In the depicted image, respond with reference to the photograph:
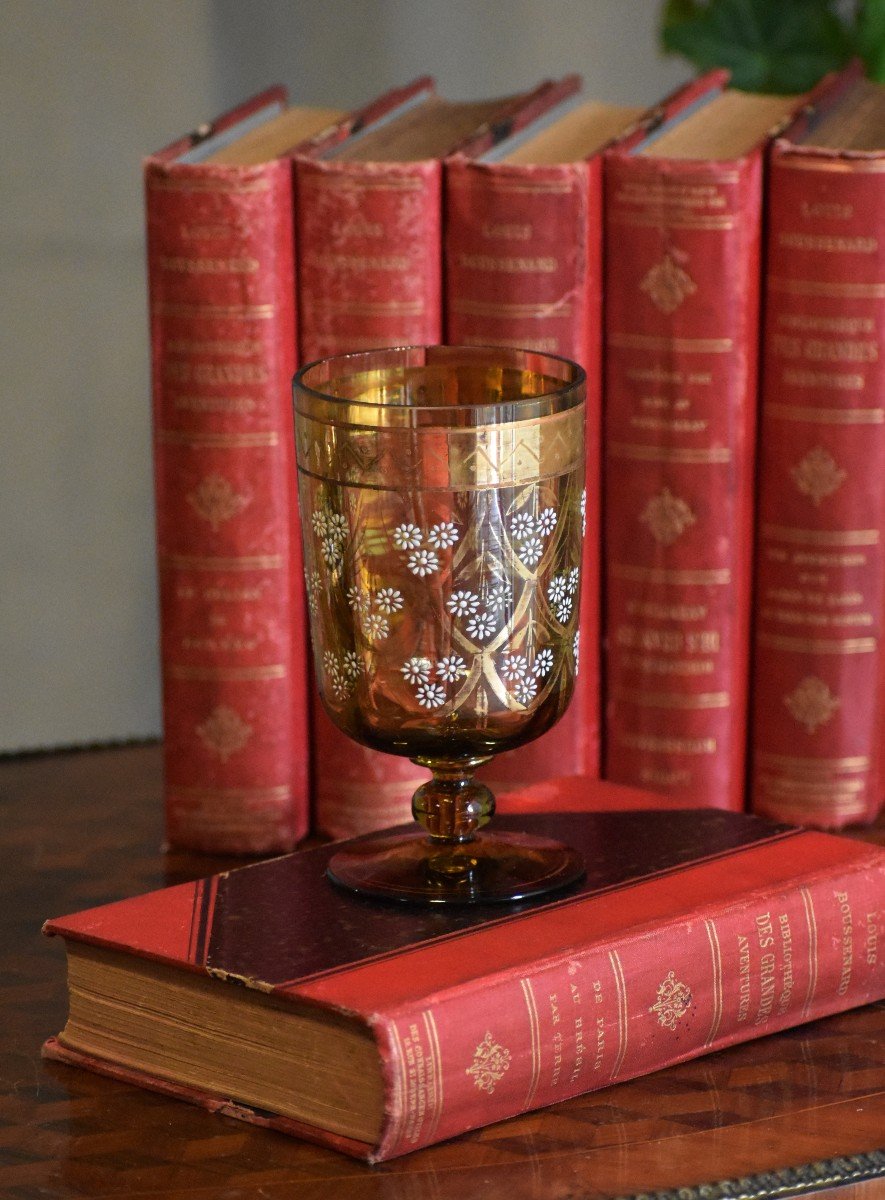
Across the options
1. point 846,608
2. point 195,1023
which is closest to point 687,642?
point 846,608

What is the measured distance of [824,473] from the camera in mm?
1092

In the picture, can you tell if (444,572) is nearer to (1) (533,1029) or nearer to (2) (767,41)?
(1) (533,1029)

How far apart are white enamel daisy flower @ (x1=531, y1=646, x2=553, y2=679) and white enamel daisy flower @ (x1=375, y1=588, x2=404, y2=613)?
63mm

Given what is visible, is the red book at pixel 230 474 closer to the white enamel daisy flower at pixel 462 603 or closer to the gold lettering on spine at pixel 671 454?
the gold lettering on spine at pixel 671 454

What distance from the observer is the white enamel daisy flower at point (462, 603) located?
2.60ft

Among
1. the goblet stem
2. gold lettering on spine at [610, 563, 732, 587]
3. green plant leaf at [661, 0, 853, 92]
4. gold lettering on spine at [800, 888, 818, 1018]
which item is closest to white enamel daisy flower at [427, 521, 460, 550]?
the goblet stem

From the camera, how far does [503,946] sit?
2.59 ft

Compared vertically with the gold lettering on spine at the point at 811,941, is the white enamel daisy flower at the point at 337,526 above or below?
above

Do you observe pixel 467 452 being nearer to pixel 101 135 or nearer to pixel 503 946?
pixel 503 946

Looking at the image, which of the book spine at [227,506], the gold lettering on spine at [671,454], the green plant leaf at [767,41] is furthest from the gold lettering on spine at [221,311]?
the green plant leaf at [767,41]

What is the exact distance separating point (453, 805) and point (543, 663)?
8 cm

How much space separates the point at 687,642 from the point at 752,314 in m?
0.19

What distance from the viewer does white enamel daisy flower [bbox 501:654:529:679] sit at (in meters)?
0.81

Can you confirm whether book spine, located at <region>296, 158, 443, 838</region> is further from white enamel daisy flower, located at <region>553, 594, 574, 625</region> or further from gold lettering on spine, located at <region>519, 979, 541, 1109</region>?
gold lettering on spine, located at <region>519, 979, 541, 1109</region>
